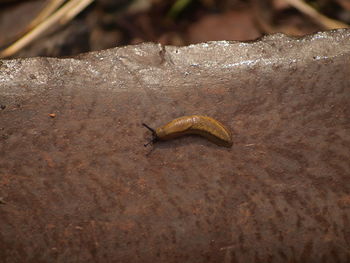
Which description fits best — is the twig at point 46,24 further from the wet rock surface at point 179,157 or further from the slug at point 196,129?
the slug at point 196,129

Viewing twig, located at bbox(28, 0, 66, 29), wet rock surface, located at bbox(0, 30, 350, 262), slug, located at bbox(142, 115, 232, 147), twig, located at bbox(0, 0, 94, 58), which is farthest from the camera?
twig, located at bbox(28, 0, 66, 29)

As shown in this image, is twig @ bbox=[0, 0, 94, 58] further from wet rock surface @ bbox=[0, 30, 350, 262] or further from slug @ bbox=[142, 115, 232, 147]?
slug @ bbox=[142, 115, 232, 147]

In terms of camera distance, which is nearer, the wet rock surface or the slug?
the wet rock surface

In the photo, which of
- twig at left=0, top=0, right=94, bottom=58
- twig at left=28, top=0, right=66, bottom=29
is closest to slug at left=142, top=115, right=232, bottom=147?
twig at left=0, top=0, right=94, bottom=58

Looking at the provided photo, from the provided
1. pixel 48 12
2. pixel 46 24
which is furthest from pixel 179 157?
pixel 48 12

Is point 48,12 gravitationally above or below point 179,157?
above

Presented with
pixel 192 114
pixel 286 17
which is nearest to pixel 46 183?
pixel 192 114

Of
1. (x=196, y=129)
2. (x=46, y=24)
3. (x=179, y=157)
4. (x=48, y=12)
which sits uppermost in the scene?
(x=48, y=12)

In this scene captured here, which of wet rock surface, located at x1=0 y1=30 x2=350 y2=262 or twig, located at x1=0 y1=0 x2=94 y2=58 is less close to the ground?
twig, located at x1=0 y1=0 x2=94 y2=58

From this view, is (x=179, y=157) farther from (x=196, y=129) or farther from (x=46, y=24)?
(x=46, y=24)
